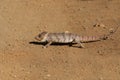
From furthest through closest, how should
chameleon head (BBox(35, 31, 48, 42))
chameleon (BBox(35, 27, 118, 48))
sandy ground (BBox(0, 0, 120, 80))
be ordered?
chameleon head (BBox(35, 31, 48, 42)), chameleon (BBox(35, 27, 118, 48)), sandy ground (BBox(0, 0, 120, 80))

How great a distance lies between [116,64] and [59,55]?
1540 millimetres

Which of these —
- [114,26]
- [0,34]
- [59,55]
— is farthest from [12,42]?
[114,26]

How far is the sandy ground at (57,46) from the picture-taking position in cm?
1076

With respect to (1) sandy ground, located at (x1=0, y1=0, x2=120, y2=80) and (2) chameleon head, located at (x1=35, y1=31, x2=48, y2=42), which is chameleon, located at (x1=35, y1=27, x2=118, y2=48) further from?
(1) sandy ground, located at (x1=0, y1=0, x2=120, y2=80)

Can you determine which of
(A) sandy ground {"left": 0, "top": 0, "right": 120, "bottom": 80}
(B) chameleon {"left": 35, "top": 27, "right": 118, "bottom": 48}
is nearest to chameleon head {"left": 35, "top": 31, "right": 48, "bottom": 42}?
(B) chameleon {"left": 35, "top": 27, "right": 118, "bottom": 48}

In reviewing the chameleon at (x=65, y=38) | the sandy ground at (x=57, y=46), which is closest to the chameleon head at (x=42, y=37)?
the chameleon at (x=65, y=38)

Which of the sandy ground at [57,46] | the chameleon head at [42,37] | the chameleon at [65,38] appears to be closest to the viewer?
the sandy ground at [57,46]

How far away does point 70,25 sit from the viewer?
1407cm

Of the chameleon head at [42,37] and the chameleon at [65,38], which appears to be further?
the chameleon head at [42,37]

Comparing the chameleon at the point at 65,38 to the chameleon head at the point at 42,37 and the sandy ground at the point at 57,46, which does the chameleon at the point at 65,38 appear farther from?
the sandy ground at the point at 57,46

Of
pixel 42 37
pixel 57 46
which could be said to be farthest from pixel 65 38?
pixel 42 37

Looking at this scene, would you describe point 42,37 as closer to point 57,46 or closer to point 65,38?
point 57,46

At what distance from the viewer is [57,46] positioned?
12.6 m

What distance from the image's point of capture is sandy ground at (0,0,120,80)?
35.3 ft
